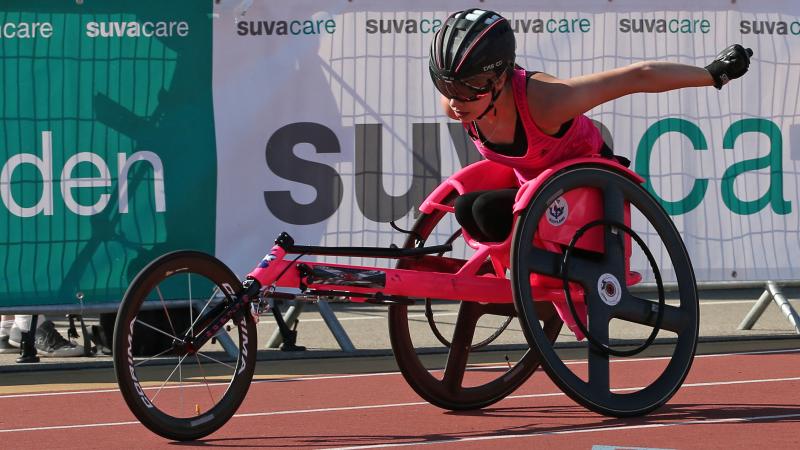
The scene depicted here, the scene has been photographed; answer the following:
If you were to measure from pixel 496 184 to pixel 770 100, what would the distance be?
3.39 m

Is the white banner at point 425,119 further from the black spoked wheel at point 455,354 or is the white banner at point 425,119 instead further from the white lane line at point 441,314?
the black spoked wheel at point 455,354

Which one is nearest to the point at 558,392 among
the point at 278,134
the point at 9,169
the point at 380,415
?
the point at 380,415

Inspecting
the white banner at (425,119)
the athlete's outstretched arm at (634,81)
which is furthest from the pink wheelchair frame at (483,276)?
the white banner at (425,119)

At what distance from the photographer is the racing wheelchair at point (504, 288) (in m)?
5.73

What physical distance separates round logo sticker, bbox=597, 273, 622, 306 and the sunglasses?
0.90m

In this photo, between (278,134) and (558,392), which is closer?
(558,392)

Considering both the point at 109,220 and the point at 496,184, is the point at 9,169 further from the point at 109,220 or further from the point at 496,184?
the point at 496,184

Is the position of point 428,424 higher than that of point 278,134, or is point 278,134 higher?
→ point 278,134

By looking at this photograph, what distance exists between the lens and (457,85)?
5.93 metres

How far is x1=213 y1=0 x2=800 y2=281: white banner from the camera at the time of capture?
8820 millimetres

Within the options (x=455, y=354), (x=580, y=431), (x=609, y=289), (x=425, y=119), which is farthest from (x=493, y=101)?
(x=425, y=119)

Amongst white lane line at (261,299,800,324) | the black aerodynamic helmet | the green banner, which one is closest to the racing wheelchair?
the black aerodynamic helmet

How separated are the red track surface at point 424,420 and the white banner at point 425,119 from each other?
4.94ft

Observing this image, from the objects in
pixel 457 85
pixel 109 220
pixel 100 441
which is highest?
pixel 457 85
